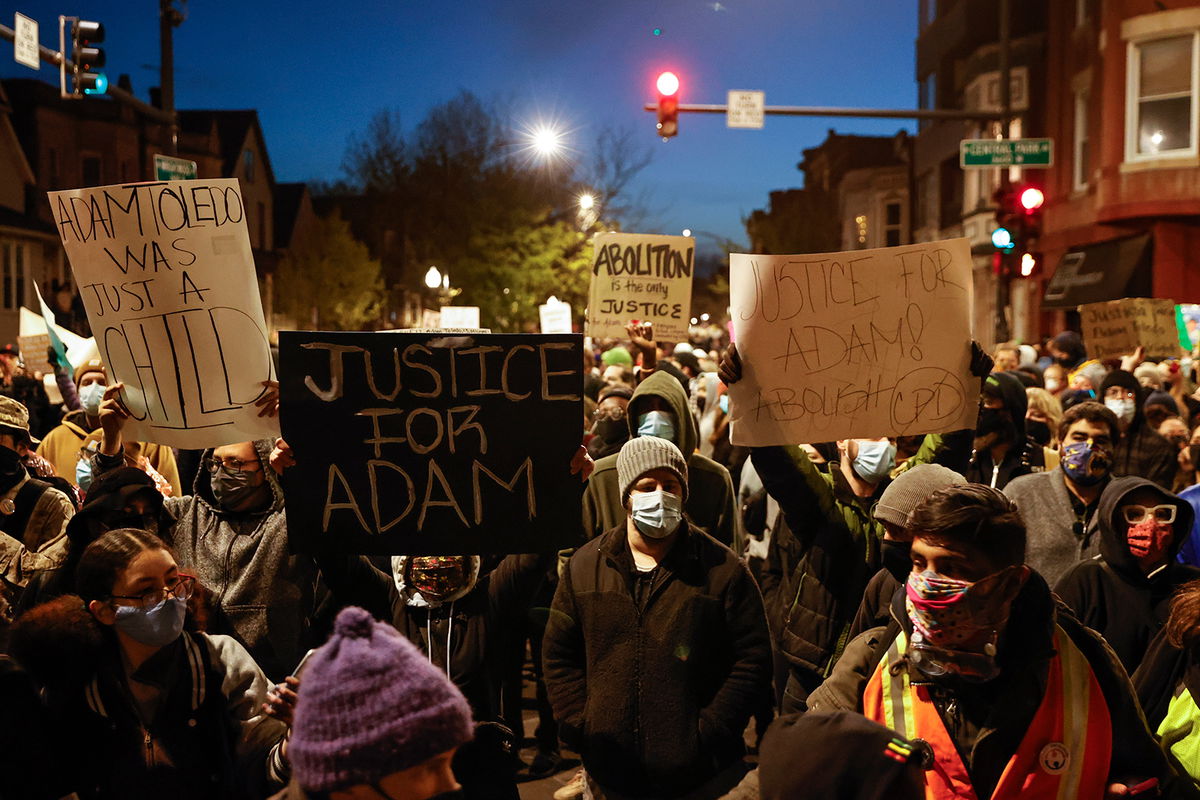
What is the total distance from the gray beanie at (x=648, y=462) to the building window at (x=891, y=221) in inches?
2150

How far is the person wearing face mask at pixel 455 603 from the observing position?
4.27 m

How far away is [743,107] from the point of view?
17234 mm

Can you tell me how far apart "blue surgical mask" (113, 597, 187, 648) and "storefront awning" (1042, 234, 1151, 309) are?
23.6 metres

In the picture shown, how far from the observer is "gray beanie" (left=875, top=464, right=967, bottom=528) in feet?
12.2

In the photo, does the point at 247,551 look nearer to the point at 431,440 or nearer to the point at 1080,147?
the point at 431,440

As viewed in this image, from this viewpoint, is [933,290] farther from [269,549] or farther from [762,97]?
[762,97]

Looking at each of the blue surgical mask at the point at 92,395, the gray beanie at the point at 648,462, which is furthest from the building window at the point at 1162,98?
the gray beanie at the point at 648,462

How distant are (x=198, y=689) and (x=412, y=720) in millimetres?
1499

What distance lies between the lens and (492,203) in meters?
44.0

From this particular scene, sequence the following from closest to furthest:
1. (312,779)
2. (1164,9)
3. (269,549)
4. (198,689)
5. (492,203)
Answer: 1. (312,779)
2. (198,689)
3. (269,549)
4. (1164,9)
5. (492,203)

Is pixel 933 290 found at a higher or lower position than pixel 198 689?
higher

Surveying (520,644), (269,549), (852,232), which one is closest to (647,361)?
(520,644)

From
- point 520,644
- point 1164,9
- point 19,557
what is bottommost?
point 520,644

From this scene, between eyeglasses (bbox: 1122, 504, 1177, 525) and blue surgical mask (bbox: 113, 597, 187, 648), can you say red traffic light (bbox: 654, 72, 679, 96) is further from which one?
blue surgical mask (bbox: 113, 597, 187, 648)
